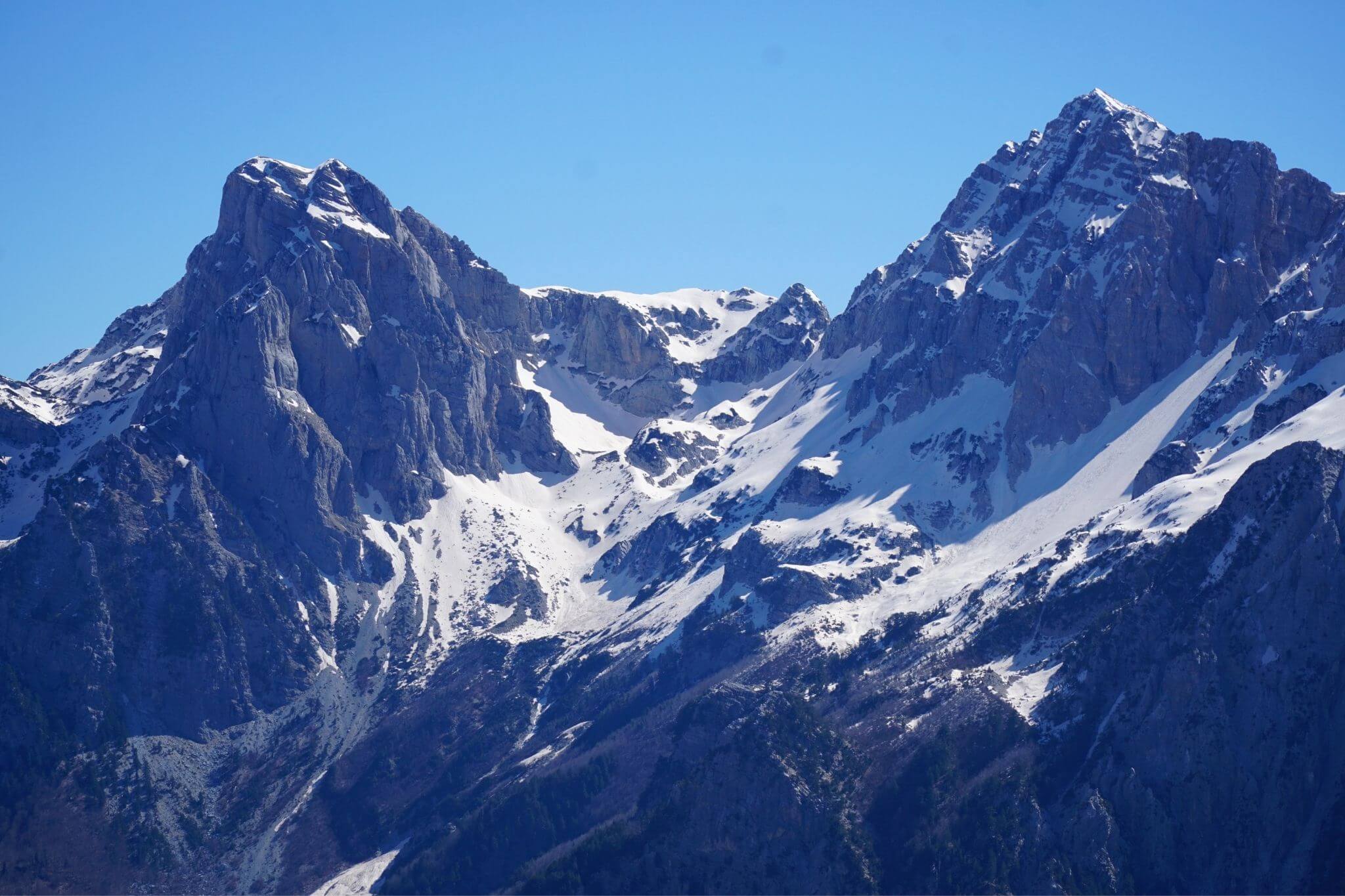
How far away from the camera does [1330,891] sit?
193125 millimetres

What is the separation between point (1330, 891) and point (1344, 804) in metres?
11.7

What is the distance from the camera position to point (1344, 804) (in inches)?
7864
